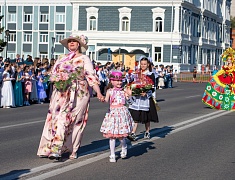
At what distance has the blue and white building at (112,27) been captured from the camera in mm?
73375

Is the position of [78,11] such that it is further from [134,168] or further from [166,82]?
[134,168]

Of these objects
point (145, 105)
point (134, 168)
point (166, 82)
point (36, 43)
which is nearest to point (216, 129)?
point (145, 105)

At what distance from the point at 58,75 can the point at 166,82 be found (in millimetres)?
36721

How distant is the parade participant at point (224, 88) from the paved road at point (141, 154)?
Result: 5469 millimetres

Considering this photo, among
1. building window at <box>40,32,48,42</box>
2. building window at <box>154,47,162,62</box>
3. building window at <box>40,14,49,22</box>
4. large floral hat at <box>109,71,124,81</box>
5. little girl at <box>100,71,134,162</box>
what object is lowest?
little girl at <box>100,71,134,162</box>

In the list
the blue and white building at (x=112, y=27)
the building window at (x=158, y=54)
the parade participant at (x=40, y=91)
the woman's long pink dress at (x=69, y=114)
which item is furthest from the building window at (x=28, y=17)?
the woman's long pink dress at (x=69, y=114)

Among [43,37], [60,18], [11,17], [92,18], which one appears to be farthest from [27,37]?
[92,18]

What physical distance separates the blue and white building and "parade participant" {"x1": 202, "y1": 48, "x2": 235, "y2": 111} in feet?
156

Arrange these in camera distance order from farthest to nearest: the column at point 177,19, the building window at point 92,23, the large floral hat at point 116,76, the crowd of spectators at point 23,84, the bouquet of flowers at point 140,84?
the building window at point 92,23 < the column at point 177,19 < the crowd of spectators at point 23,84 < the bouquet of flowers at point 140,84 < the large floral hat at point 116,76

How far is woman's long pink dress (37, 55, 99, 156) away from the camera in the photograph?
1013 cm

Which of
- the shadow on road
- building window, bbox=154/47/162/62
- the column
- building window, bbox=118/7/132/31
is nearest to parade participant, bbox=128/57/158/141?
the shadow on road

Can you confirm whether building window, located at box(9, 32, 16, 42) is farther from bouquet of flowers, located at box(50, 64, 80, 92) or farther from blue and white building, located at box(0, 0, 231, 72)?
bouquet of flowers, located at box(50, 64, 80, 92)

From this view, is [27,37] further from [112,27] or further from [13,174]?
[13,174]

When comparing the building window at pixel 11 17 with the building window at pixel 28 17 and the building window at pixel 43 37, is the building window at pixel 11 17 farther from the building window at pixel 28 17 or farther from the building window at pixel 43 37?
the building window at pixel 43 37
